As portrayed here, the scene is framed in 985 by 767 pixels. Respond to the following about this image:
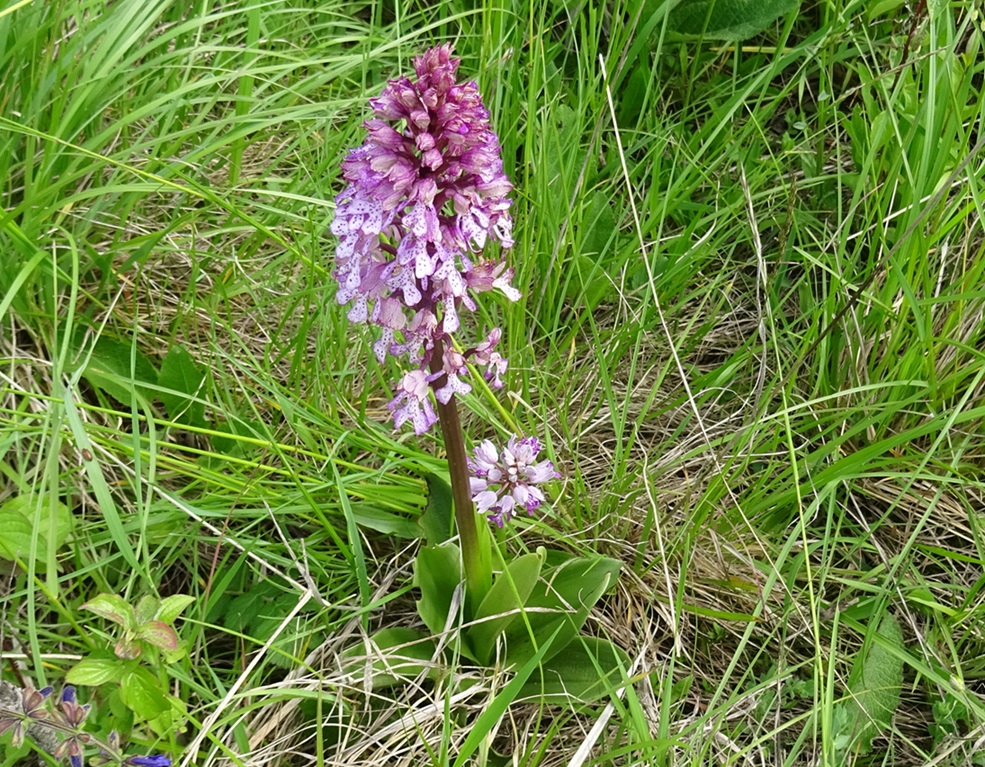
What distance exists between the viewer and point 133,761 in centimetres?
141

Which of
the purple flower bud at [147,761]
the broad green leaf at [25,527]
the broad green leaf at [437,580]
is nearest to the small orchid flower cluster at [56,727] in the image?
the purple flower bud at [147,761]

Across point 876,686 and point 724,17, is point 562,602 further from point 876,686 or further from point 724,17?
point 724,17

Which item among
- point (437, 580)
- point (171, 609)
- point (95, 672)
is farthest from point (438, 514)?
point (95, 672)

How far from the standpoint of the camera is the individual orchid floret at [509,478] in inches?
68.8

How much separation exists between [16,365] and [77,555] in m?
0.56

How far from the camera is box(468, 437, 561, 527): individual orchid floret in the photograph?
68.8 inches

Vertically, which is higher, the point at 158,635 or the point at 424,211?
the point at 424,211

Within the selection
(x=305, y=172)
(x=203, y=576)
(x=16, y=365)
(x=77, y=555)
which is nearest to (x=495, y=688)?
(x=203, y=576)

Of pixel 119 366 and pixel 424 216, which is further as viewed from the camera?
pixel 119 366

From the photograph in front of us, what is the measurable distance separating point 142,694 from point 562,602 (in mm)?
798

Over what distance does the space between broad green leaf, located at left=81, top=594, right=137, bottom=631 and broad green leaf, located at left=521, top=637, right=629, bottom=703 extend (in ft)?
2.52

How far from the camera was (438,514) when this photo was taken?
1886 millimetres

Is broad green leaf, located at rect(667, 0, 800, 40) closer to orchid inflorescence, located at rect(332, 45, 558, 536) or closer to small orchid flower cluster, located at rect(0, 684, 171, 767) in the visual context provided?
orchid inflorescence, located at rect(332, 45, 558, 536)

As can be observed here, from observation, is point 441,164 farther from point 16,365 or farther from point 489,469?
point 16,365
